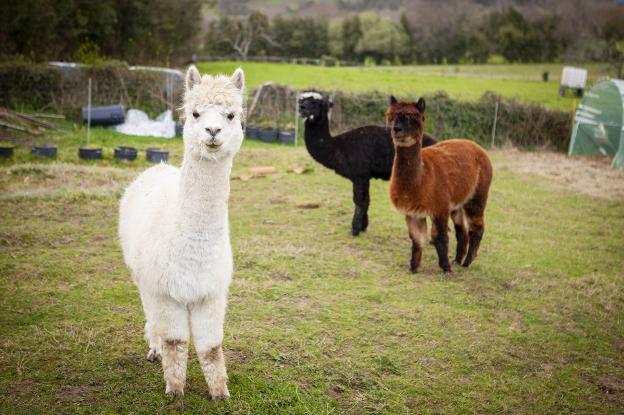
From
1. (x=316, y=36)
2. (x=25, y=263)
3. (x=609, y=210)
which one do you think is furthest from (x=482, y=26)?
(x=25, y=263)

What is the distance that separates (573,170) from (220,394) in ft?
47.3

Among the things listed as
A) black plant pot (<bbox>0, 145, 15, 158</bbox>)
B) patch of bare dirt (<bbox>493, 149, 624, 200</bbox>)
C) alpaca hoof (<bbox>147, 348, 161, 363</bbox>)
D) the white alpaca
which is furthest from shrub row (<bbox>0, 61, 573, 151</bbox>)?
the white alpaca

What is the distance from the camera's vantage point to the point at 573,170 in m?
15.3

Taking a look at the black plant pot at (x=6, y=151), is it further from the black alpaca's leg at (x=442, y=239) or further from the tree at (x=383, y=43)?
the tree at (x=383, y=43)

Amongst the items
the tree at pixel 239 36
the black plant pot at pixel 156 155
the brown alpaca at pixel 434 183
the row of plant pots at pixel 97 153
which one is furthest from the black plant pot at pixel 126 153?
the tree at pixel 239 36

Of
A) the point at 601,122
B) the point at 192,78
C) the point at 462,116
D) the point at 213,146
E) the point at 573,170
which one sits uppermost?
the point at 192,78

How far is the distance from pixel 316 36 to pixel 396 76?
800 inches

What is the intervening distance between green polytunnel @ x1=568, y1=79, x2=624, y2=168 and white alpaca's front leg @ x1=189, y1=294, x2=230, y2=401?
50.5ft

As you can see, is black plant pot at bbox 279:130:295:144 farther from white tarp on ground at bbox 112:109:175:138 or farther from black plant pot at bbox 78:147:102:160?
black plant pot at bbox 78:147:102:160

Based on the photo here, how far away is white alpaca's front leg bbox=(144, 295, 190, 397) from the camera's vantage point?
3479 millimetres

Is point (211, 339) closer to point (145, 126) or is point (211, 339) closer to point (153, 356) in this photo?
point (153, 356)

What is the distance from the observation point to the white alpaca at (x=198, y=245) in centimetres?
338

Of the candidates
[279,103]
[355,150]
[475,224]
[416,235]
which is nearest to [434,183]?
[416,235]

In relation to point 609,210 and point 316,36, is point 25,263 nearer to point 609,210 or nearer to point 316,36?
point 609,210
